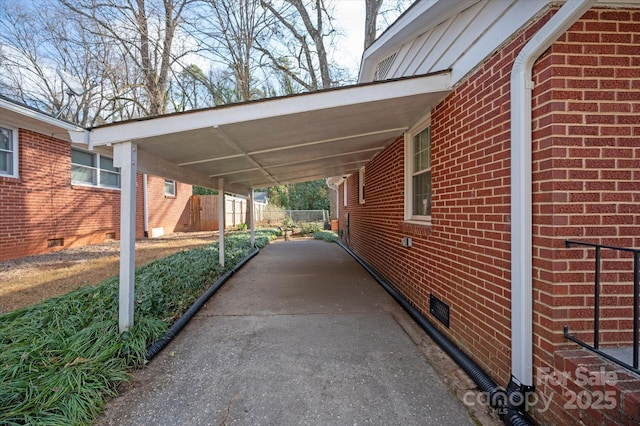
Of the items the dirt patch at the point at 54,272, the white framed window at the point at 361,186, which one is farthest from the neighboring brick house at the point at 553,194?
the dirt patch at the point at 54,272

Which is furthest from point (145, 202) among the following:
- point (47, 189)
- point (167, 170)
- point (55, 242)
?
point (167, 170)

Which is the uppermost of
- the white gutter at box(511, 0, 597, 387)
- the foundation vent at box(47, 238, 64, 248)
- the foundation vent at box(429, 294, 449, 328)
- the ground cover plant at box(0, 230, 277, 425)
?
the white gutter at box(511, 0, 597, 387)

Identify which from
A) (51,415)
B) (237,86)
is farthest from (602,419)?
(237,86)

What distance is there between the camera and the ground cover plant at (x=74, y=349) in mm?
1962

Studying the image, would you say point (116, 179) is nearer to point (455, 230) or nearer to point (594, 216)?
point (455, 230)

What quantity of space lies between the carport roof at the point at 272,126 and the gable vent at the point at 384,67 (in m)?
1.70

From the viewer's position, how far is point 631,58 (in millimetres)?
1836

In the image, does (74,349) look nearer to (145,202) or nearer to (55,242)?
(55,242)

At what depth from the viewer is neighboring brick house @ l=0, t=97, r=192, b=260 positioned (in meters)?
6.58

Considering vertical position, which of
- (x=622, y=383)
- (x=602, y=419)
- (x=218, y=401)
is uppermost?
(x=622, y=383)

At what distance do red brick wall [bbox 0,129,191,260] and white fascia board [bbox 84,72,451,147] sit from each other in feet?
20.4

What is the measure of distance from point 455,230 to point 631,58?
163cm

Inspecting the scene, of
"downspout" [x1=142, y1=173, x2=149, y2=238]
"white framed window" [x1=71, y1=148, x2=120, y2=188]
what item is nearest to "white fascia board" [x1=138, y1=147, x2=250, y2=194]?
"white framed window" [x1=71, y1=148, x2=120, y2=188]

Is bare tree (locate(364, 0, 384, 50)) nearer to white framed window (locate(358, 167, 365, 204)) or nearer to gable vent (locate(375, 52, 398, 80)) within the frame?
gable vent (locate(375, 52, 398, 80))
